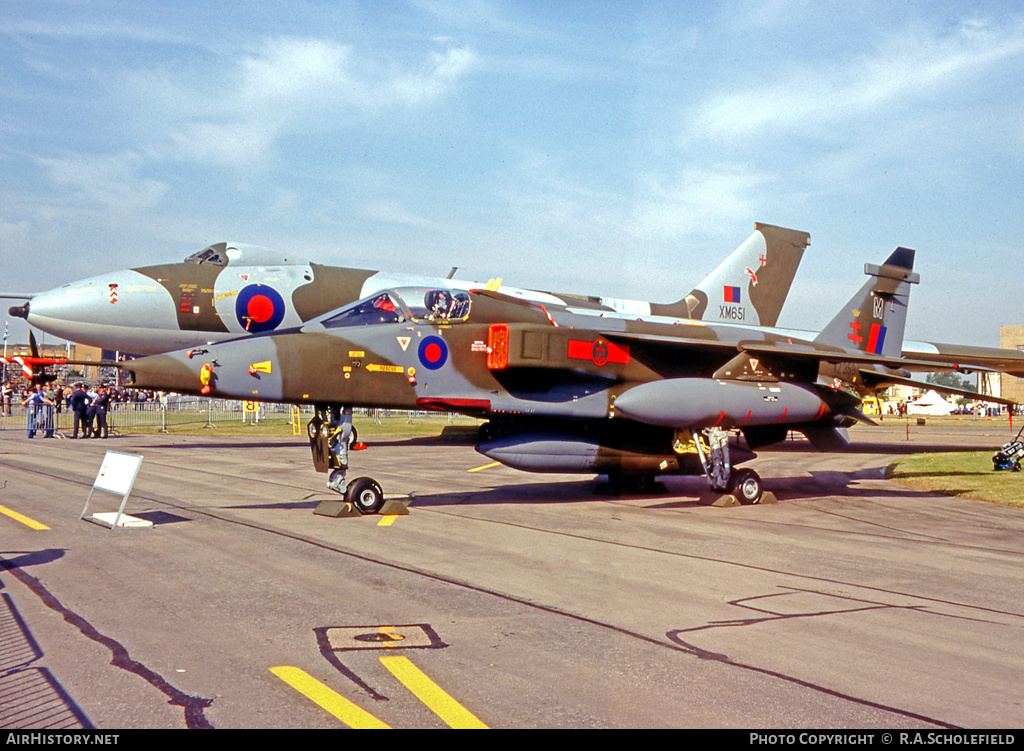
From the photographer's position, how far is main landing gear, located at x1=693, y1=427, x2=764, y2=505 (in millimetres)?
13547

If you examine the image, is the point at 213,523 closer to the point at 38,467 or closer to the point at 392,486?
the point at 392,486

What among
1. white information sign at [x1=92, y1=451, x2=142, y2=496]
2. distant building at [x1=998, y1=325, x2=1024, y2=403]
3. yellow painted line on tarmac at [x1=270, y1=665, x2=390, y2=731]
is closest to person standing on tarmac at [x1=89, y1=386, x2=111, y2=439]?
white information sign at [x1=92, y1=451, x2=142, y2=496]

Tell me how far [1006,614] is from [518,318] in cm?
791

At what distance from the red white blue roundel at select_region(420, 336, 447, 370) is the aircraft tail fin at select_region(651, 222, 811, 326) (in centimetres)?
1215

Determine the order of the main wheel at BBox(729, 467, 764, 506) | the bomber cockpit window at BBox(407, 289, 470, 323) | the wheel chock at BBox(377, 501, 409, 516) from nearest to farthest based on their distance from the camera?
the wheel chock at BBox(377, 501, 409, 516), the bomber cockpit window at BBox(407, 289, 470, 323), the main wheel at BBox(729, 467, 764, 506)

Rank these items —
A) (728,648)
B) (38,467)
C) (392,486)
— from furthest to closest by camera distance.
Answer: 1. (38,467)
2. (392,486)
3. (728,648)

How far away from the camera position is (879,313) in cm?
1880

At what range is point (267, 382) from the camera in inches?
409

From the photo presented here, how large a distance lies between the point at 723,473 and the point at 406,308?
5945 millimetres

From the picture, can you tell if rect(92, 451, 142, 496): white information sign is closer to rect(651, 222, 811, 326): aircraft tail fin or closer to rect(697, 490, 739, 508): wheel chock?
rect(697, 490, 739, 508): wheel chock

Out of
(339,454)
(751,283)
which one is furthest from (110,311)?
(751,283)

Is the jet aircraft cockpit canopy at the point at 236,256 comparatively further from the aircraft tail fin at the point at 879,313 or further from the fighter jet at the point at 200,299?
the aircraft tail fin at the point at 879,313

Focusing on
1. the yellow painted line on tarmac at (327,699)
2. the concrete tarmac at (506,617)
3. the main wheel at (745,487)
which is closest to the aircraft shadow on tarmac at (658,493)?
the main wheel at (745,487)
